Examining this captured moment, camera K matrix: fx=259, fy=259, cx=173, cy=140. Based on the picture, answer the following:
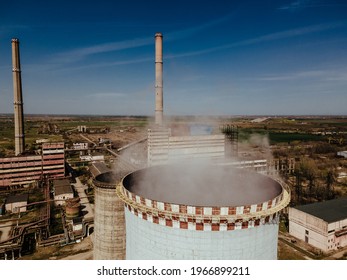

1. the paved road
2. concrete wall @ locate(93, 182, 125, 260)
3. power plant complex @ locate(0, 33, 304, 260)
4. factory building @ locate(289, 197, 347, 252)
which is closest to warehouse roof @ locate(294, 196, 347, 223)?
factory building @ locate(289, 197, 347, 252)

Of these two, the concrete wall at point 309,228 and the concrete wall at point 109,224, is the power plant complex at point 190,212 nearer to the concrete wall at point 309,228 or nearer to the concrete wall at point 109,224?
the concrete wall at point 109,224

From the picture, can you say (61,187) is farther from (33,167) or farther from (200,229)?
(200,229)

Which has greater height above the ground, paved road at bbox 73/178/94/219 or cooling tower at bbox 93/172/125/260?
cooling tower at bbox 93/172/125/260

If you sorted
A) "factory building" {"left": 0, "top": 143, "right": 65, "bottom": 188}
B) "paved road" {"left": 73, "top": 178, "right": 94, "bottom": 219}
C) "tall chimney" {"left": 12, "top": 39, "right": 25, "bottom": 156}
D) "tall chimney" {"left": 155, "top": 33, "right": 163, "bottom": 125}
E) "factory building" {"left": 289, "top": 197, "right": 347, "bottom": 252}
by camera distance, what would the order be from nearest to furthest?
"factory building" {"left": 289, "top": 197, "right": 347, "bottom": 252}
"paved road" {"left": 73, "top": 178, "right": 94, "bottom": 219}
"tall chimney" {"left": 155, "top": 33, "right": 163, "bottom": 125}
"tall chimney" {"left": 12, "top": 39, "right": 25, "bottom": 156}
"factory building" {"left": 0, "top": 143, "right": 65, "bottom": 188}

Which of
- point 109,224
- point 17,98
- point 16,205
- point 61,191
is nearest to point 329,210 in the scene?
point 109,224

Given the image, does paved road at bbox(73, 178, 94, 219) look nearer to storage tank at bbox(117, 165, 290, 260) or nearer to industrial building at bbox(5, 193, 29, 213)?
industrial building at bbox(5, 193, 29, 213)

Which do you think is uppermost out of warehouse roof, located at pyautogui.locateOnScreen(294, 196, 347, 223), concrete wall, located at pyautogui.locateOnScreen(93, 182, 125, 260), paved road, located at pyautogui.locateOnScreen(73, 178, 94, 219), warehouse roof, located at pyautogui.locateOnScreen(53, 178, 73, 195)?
concrete wall, located at pyautogui.locateOnScreen(93, 182, 125, 260)
